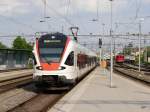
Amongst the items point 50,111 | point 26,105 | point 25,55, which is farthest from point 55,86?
point 25,55

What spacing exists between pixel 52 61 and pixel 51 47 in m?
1.02

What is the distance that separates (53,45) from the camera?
2548 cm

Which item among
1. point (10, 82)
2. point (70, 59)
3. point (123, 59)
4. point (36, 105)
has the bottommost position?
point (36, 105)

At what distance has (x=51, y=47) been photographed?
25344mm

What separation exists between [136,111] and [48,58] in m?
10.3

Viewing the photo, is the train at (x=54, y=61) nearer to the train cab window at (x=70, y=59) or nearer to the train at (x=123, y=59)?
the train cab window at (x=70, y=59)

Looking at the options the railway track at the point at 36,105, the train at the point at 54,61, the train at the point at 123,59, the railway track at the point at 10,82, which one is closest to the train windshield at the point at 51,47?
the train at the point at 54,61

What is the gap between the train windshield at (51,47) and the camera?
81.6 feet

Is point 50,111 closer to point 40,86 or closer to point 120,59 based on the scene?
point 40,86

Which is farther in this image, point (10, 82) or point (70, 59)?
point (10, 82)

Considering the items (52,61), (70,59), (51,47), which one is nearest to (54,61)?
(52,61)

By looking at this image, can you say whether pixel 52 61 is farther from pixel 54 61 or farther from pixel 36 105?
pixel 36 105

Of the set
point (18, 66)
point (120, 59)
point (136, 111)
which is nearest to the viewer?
point (136, 111)

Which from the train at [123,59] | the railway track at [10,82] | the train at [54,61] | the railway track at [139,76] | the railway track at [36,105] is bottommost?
the railway track at [36,105]
